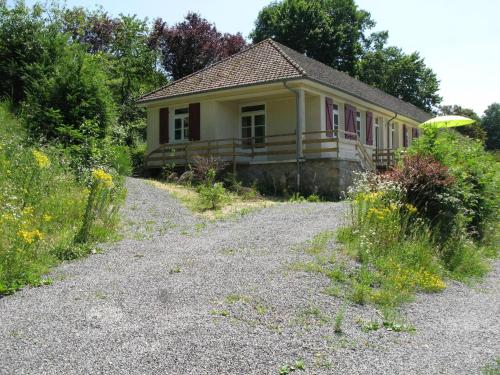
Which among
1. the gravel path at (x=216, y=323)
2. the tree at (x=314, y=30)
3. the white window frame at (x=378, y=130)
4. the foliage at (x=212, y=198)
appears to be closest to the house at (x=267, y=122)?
the white window frame at (x=378, y=130)

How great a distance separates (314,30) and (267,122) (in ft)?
70.1

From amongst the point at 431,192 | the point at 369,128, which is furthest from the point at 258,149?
the point at 431,192

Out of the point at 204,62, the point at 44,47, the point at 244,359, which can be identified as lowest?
the point at 244,359

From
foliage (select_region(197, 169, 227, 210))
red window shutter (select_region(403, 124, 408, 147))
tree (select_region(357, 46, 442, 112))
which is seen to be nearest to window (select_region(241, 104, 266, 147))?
foliage (select_region(197, 169, 227, 210))

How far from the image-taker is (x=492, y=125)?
3590 inches

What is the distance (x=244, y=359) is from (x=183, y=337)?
661mm

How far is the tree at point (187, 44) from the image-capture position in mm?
34000

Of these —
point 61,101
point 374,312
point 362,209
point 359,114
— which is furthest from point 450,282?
point 359,114

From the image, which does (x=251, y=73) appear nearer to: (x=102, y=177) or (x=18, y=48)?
(x=18, y=48)

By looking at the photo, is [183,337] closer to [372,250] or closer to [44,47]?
[372,250]

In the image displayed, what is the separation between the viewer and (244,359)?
4.32m

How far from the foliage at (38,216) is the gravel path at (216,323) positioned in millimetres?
364

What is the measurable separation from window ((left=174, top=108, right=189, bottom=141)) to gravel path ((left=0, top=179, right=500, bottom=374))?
14.0 metres

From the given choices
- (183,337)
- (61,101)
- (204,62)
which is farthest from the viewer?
(204,62)
